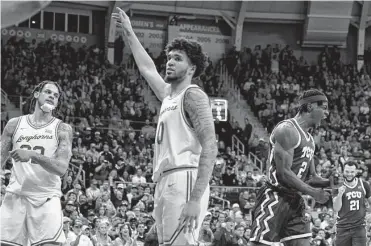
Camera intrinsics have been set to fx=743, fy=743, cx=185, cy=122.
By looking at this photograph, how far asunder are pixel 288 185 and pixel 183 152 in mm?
2253

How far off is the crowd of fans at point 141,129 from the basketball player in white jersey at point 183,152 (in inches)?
199

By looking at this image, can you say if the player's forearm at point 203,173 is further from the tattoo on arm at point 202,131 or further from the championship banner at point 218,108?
the championship banner at point 218,108

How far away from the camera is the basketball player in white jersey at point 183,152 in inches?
193

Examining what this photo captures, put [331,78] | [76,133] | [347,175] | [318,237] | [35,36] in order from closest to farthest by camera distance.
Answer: [347,175]
[318,237]
[76,133]
[35,36]
[331,78]

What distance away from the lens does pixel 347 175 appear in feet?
36.7

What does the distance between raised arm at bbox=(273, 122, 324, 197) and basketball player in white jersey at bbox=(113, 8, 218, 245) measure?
1994mm

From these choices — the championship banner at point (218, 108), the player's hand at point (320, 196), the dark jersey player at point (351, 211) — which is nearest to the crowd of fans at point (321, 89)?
the championship banner at point (218, 108)

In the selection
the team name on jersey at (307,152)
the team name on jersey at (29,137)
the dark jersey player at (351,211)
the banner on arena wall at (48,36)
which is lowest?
the dark jersey player at (351,211)

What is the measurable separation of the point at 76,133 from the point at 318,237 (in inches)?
297

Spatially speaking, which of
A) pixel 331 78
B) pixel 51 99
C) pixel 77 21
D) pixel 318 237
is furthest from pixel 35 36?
pixel 51 99

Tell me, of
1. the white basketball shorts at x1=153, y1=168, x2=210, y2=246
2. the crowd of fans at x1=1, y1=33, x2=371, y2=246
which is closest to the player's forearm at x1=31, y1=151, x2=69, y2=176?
the white basketball shorts at x1=153, y1=168, x2=210, y2=246

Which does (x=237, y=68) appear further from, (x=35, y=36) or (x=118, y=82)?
(x=35, y=36)

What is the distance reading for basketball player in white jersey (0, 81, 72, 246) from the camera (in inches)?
267

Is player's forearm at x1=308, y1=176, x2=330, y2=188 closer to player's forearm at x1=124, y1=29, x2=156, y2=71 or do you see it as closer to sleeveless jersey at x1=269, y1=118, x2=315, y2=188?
sleeveless jersey at x1=269, y1=118, x2=315, y2=188
